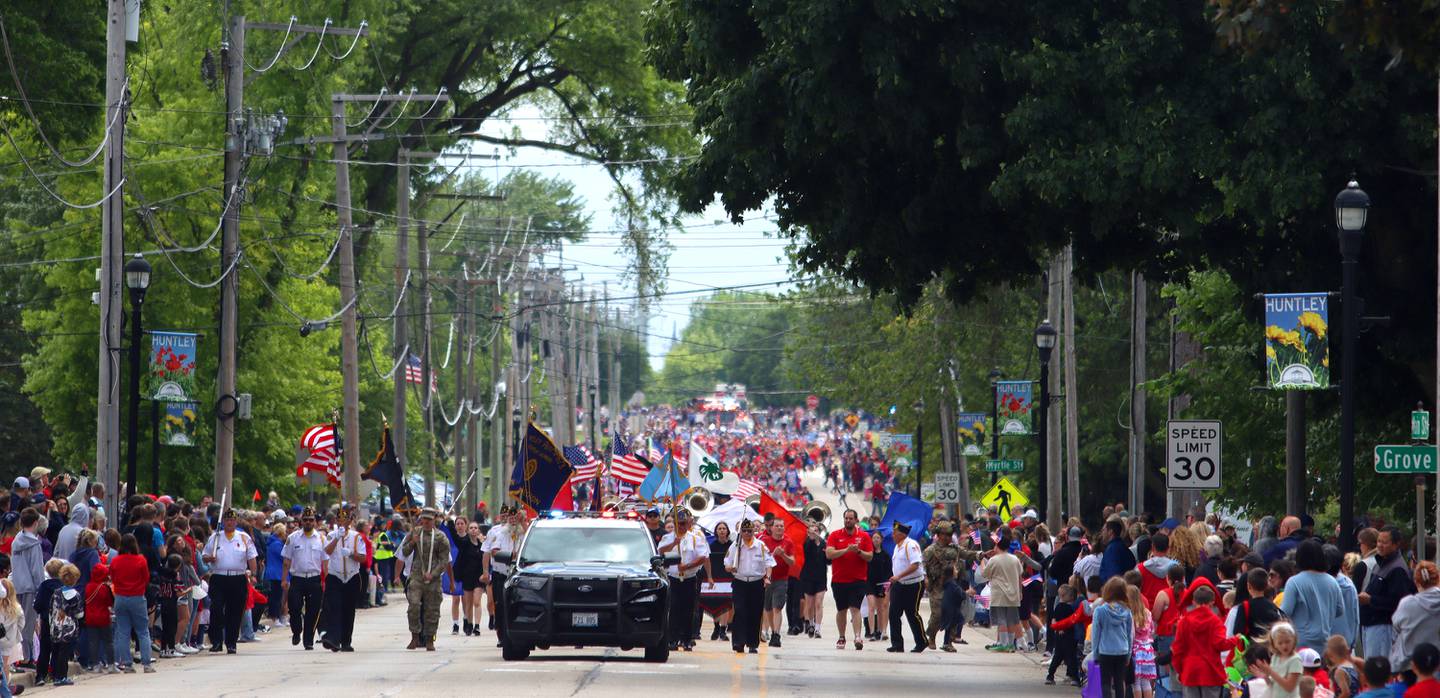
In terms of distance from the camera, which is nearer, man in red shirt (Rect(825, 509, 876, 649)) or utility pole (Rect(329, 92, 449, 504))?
man in red shirt (Rect(825, 509, 876, 649))

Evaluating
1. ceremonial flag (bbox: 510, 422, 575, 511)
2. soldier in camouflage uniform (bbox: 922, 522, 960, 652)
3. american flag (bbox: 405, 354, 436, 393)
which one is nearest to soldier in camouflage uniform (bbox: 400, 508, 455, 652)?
soldier in camouflage uniform (bbox: 922, 522, 960, 652)

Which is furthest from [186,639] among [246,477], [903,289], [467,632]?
[246,477]

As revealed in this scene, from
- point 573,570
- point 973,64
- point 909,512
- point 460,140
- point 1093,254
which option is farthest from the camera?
point 460,140

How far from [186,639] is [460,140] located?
30.1m

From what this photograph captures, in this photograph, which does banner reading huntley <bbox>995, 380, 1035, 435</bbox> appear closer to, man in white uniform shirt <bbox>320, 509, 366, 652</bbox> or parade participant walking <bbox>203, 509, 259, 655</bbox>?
man in white uniform shirt <bbox>320, 509, 366, 652</bbox>

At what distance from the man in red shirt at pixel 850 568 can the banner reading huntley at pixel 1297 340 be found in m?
8.32

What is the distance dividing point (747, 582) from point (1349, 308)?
29.8 ft

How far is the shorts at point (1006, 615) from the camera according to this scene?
1125 inches

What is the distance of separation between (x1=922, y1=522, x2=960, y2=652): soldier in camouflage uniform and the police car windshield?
20.6 feet

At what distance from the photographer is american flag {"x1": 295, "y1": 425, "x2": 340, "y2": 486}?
41.0 m

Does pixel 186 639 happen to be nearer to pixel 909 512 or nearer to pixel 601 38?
pixel 909 512

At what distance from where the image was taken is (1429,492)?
29719 millimetres

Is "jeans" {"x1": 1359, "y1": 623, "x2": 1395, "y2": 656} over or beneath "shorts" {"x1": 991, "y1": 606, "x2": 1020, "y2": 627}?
over

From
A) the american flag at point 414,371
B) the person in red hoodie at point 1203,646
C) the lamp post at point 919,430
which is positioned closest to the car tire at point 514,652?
the person in red hoodie at point 1203,646
